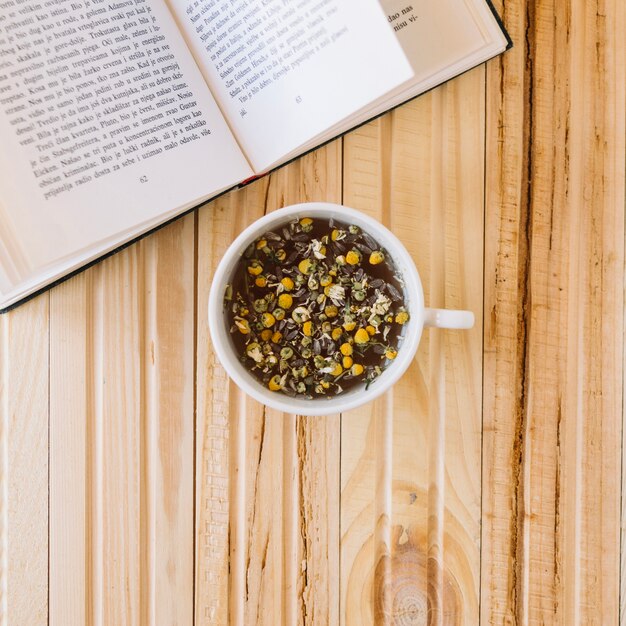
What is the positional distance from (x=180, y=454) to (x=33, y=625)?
0.73 ft

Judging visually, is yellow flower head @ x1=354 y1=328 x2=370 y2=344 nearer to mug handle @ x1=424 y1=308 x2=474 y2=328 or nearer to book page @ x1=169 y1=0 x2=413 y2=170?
mug handle @ x1=424 y1=308 x2=474 y2=328

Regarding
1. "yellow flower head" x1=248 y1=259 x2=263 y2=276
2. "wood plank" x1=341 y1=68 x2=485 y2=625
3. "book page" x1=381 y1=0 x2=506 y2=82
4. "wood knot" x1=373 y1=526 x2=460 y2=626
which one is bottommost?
"wood knot" x1=373 y1=526 x2=460 y2=626

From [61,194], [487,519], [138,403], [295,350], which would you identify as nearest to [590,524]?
[487,519]

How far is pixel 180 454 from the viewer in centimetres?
64

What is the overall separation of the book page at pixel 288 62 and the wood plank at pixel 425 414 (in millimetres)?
77

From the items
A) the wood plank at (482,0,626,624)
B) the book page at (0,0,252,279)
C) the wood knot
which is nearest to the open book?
the book page at (0,0,252,279)

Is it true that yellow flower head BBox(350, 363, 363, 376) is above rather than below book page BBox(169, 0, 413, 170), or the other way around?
below

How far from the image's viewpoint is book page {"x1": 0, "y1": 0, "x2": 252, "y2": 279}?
0.54 m

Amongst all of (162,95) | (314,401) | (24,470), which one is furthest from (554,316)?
(24,470)

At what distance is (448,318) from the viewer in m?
0.55

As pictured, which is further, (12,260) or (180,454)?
(180,454)

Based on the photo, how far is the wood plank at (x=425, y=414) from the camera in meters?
0.63

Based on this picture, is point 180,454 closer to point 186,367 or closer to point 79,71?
point 186,367

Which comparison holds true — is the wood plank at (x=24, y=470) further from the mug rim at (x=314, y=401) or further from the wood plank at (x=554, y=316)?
the wood plank at (x=554, y=316)
